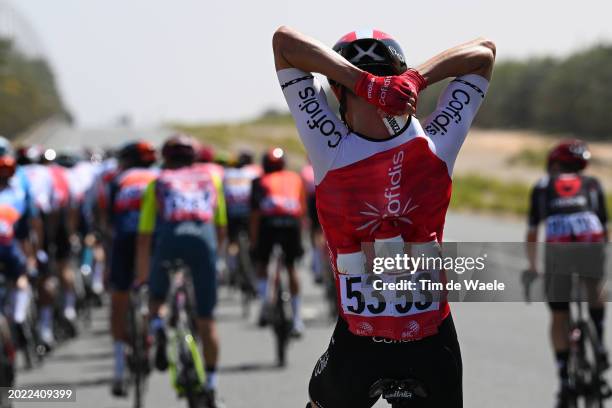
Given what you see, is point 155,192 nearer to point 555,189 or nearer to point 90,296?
point 555,189

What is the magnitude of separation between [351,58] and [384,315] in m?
0.86

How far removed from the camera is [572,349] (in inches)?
319

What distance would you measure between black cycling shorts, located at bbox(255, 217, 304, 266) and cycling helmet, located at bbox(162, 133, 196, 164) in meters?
4.02

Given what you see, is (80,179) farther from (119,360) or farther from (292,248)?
(119,360)

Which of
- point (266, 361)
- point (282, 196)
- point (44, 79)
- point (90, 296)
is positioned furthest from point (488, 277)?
point (44, 79)

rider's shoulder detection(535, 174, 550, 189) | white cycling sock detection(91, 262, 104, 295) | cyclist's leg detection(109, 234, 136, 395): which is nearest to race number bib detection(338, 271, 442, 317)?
rider's shoulder detection(535, 174, 550, 189)

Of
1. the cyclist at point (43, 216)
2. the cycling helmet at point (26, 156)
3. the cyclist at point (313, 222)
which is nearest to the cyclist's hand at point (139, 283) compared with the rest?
the cyclist at point (43, 216)

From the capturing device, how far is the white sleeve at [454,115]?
3830 mm

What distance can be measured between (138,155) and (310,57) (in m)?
6.32

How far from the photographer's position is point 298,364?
11.2 m

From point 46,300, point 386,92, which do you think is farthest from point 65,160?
point 386,92

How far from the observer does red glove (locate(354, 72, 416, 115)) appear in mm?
3586

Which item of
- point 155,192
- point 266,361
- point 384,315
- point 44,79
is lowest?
point 266,361

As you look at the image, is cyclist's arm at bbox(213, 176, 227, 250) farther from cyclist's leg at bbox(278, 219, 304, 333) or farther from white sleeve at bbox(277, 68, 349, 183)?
white sleeve at bbox(277, 68, 349, 183)
